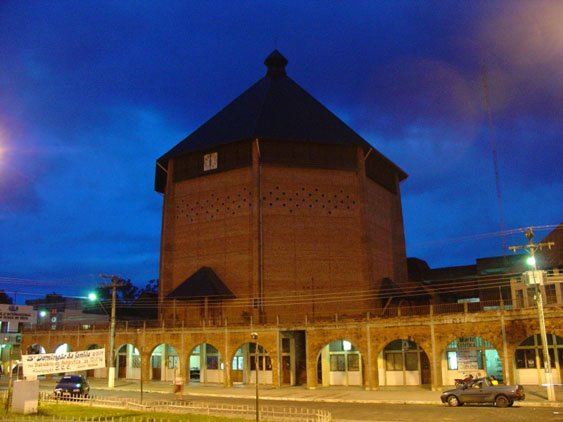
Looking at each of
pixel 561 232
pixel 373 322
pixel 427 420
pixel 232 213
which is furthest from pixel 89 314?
pixel 427 420

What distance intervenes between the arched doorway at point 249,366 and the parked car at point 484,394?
1892 centimetres

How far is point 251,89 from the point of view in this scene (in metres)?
65.7

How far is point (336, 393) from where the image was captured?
114 feet

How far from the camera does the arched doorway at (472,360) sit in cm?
3609

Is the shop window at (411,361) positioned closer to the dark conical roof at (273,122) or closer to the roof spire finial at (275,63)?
the dark conical roof at (273,122)

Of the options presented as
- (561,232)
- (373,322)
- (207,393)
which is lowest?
(207,393)

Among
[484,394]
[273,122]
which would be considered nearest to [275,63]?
[273,122]

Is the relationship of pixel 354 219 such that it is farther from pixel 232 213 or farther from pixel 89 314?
pixel 89 314

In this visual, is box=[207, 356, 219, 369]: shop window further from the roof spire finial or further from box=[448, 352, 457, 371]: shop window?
the roof spire finial

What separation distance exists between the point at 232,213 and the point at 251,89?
18661 mm

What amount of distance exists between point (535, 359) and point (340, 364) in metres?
13.2

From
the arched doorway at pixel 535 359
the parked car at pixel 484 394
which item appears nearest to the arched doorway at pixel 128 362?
the arched doorway at pixel 535 359

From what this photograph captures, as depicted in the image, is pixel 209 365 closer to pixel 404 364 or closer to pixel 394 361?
pixel 394 361

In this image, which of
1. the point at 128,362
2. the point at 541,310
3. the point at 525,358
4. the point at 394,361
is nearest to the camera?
the point at 541,310
